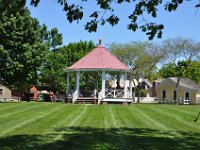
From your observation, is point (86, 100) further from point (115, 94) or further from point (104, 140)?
point (104, 140)

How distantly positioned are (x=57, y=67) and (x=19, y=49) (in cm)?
2163

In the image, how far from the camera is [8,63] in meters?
39.0

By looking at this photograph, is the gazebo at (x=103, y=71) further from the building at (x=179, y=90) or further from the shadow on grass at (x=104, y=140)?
the building at (x=179, y=90)

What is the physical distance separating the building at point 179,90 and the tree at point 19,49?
2943 centimetres

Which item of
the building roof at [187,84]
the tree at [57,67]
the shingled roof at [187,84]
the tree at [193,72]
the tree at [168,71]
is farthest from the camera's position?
the tree at [168,71]

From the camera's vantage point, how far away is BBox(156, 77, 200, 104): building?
222 feet

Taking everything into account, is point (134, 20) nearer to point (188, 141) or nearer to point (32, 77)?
point (188, 141)

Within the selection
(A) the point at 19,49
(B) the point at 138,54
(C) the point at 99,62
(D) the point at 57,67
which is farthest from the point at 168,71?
(A) the point at 19,49

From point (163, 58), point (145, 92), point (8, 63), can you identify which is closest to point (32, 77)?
point (8, 63)

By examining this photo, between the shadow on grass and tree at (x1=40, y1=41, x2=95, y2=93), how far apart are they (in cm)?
4373

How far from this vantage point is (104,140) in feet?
41.1

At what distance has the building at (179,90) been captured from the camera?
67.6 metres

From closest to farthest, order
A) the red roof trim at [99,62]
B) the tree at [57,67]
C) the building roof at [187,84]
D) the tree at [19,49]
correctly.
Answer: the red roof trim at [99,62], the tree at [19,49], the tree at [57,67], the building roof at [187,84]

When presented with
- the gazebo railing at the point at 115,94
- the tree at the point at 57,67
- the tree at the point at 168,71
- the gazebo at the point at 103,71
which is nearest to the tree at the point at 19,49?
the gazebo at the point at 103,71
